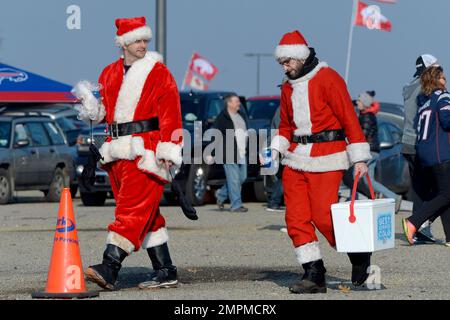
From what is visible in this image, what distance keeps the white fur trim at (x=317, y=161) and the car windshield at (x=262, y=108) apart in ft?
46.1

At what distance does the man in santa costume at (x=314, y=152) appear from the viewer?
10086 millimetres

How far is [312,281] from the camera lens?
10.0m

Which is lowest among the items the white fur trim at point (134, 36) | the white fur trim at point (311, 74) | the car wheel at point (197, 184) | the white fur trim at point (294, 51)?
the car wheel at point (197, 184)

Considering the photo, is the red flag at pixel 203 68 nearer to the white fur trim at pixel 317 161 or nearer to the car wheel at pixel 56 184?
the car wheel at pixel 56 184

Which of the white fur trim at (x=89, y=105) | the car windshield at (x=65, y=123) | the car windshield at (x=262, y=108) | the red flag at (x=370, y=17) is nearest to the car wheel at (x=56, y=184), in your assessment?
the car windshield at (x=262, y=108)

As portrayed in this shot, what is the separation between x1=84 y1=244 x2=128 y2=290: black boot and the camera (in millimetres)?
10078

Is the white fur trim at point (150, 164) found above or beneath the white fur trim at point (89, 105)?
beneath

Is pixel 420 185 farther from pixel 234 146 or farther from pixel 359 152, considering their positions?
pixel 234 146

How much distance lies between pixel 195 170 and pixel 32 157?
151 inches

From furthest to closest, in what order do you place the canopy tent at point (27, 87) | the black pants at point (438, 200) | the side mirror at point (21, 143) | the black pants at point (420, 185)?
the canopy tent at point (27, 87), the side mirror at point (21, 143), the black pants at point (420, 185), the black pants at point (438, 200)

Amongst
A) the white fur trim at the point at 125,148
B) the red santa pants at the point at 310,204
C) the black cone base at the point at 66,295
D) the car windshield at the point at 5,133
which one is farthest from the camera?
the car windshield at the point at 5,133

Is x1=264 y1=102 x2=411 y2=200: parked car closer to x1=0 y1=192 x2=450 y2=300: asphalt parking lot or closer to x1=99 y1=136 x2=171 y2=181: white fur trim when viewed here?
x1=0 y1=192 x2=450 y2=300: asphalt parking lot

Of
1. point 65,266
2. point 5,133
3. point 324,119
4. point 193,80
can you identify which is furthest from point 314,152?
point 193,80
